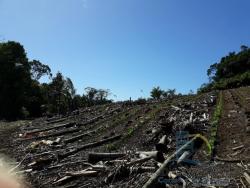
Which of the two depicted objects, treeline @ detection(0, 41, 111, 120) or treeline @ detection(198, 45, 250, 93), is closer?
treeline @ detection(0, 41, 111, 120)

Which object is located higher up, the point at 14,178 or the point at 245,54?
the point at 245,54

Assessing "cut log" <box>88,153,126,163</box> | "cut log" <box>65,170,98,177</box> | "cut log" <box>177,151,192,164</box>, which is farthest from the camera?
"cut log" <box>88,153,126,163</box>

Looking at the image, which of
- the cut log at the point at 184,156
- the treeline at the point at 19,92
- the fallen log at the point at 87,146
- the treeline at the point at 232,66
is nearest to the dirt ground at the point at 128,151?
the fallen log at the point at 87,146

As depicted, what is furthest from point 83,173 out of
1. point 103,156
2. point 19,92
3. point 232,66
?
point 232,66

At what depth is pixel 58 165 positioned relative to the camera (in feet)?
49.0

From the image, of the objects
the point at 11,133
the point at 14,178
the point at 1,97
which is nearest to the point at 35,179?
the point at 14,178

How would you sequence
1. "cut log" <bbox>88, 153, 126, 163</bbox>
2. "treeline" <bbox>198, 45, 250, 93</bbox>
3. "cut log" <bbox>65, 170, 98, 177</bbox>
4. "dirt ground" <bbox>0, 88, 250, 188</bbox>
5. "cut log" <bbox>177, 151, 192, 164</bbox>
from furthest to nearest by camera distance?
"treeline" <bbox>198, 45, 250, 93</bbox>
"cut log" <bbox>88, 153, 126, 163</bbox>
"cut log" <bbox>65, 170, 98, 177</bbox>
"cut log" <bbox>177, 151, 192, 164</bbox>
"dirt ground" <bbox>0, 88, 250, 188</bbox>

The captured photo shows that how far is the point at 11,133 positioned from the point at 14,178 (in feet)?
49.3

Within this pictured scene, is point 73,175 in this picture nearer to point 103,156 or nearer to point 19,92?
point 103,156

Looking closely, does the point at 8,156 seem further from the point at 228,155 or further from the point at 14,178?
the point at 228,155

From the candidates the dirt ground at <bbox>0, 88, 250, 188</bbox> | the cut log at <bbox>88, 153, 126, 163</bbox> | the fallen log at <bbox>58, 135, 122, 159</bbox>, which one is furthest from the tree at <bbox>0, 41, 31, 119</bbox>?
the cut log at <bbox>88, 153, 126, 163</bbox>

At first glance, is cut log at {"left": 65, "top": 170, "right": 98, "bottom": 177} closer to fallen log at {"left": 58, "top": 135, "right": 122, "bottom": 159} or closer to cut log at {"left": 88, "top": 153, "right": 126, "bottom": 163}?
cut log at {"left": 88, "top": 153, "right": 126, "bottom": 163}

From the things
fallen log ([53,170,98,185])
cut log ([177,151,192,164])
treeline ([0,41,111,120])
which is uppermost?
treeline ([0,41,111,120])

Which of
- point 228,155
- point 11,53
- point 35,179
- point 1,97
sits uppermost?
point 11,53
